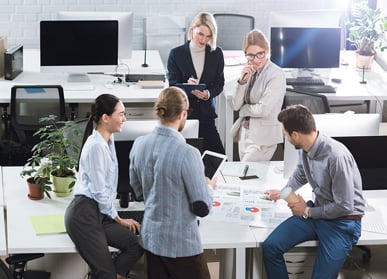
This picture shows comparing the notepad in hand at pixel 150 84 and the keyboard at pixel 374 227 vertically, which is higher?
the notepad in hand at pixel 150 84

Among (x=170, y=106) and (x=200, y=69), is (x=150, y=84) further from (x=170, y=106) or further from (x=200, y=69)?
(x=170, y=106)

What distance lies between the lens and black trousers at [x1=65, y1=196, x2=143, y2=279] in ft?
12.8

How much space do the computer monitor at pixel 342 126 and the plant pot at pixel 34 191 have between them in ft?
4.56

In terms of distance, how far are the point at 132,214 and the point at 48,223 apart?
1.45 feet

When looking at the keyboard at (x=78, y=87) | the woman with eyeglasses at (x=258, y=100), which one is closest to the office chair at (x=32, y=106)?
the keyboard at (x=78, y=87)

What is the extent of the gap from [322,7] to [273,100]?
12.4 feet

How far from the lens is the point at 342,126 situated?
451 centimetres

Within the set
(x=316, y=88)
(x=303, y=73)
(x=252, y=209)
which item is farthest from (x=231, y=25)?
(x=252, y=209)

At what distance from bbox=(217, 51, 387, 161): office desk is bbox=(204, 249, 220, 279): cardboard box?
1184 millimetres

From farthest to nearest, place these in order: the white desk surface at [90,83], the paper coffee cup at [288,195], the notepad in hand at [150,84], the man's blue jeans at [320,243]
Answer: the notepad in hand at [150,84]
the white desk surface at [90,83]
the paper coffee cup at [288,195]
the man's blue jeans at [320,243]

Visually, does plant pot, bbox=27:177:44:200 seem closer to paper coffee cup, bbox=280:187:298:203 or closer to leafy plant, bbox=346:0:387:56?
paper coffee cup, bbox=280:187:298:203

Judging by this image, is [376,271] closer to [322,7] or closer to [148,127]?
[148,127]

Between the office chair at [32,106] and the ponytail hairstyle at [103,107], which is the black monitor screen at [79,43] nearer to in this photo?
the office chair at [32,106]

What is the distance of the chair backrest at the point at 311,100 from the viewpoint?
5.53 meters
